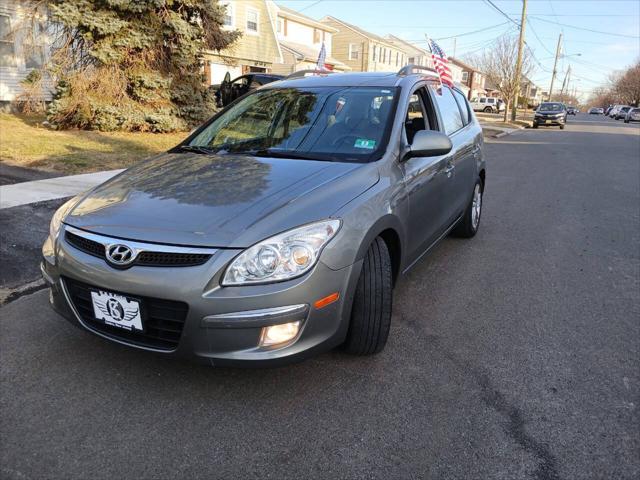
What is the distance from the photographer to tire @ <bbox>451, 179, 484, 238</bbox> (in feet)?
17.6

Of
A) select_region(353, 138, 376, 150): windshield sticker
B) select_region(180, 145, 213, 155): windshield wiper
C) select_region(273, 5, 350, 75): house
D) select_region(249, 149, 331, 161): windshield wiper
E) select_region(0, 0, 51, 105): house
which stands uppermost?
select_region(273, 5, 350, 75): house

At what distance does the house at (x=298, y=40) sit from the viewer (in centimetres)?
3064

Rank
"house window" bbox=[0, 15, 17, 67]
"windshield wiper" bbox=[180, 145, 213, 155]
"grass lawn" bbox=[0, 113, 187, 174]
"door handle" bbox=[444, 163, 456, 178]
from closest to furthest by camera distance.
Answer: "windshield wiper" bbox=[180, 145, 213, 155]
"door handle" bbox=[444, 163, 456, 178]
"grass lawn" bbox=[0, 113, 187, 174]
"house window" bbox=[0, 15, 17, 67]

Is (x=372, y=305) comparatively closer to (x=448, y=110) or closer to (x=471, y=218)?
(x=448, y=110)

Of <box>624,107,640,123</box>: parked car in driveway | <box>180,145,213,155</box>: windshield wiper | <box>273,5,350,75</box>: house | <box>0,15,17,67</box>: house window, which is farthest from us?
<box>624,107,640,123</box>: parked car in driveway

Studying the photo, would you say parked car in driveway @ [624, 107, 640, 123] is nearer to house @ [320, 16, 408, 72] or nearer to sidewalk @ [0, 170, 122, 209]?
house @ [320, 16, 408, 72]

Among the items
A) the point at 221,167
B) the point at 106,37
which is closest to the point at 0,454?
the point at 221,167

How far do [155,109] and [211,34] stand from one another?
2539mm

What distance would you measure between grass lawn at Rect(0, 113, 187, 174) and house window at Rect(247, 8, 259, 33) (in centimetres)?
1611

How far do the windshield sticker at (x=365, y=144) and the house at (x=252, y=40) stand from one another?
23671 mm

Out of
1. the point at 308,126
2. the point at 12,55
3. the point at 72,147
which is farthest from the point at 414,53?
the point at 308,126

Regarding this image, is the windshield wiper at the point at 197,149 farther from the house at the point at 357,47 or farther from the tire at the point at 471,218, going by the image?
the house at the point at 357,47

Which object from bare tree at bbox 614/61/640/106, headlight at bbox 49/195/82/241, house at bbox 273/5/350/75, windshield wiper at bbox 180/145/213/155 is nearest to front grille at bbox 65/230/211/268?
headlight at bbox 49/195/82/241

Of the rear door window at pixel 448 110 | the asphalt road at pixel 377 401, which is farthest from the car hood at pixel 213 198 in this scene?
the rear door window at pixel 448 110
